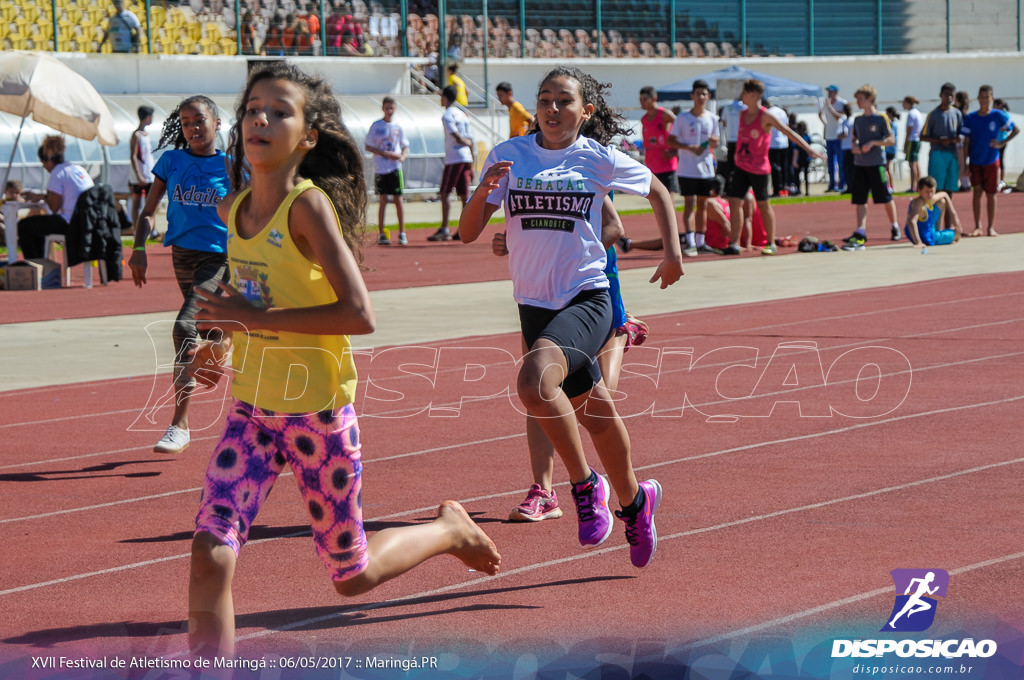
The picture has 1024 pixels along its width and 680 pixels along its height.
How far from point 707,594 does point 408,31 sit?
126ft

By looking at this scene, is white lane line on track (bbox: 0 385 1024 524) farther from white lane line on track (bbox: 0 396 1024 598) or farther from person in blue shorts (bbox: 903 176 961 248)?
person in blue shorts (bbox: 903 176 961 248)

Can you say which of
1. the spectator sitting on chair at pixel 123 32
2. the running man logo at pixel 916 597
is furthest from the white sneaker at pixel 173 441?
the spectator sitting on chair at pixel 123 32

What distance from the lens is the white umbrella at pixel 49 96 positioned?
19109 millimetres

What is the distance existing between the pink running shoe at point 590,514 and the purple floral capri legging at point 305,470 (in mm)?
1374

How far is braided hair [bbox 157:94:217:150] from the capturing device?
25.3ft

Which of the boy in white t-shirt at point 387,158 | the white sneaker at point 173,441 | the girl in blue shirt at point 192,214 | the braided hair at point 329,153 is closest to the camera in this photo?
the braided hair at point 329,153

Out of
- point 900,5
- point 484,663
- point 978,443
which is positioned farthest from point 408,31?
point 484,663

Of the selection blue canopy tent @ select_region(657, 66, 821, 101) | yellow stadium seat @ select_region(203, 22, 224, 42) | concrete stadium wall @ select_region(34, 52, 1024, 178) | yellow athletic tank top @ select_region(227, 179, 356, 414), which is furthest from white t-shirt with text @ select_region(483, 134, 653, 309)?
blue canopy tent @ select_region(657, 66, 821, 101)

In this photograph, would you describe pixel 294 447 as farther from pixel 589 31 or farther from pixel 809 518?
pixel 589 31

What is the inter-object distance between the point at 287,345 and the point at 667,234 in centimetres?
212

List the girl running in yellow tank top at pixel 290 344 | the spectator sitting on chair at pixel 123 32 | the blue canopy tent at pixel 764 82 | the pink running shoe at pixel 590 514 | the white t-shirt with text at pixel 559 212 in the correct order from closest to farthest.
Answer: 1. the girl running in yellow tank top at pixel 290 344
2. the pink running shoe at pixel 590 514
3. the white t-shirt with text at pixel 559 212
4. the spectator sitting on chair at pixel 123 32
5. the blue canopy tent at pixel 764 82

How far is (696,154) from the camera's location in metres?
19.0

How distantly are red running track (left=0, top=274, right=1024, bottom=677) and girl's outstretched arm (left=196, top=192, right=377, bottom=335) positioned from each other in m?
1.09

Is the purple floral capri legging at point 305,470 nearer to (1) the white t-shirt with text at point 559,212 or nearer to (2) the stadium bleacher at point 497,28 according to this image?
(1) the white t-shirt with text at point 559,212
